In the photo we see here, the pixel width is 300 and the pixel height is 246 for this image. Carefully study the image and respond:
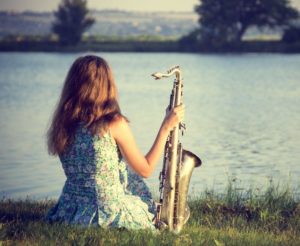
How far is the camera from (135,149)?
584 centimetres

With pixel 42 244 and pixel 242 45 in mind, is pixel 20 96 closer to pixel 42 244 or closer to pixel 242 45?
pixel 42 244

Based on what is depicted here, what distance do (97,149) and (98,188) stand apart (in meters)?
0.32

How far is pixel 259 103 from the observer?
95.7ft

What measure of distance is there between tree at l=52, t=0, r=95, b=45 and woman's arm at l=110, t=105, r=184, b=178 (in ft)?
249

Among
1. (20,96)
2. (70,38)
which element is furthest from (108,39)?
(20,96)

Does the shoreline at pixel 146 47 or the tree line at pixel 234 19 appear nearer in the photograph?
the shoreline at pixel 146 47

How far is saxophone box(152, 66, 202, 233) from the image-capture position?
623 cm

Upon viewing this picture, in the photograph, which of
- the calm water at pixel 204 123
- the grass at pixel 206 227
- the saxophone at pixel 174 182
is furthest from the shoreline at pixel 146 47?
the saxophone at pixel 174 182

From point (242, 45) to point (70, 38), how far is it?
68.0ft

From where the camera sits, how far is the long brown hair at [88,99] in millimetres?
5801

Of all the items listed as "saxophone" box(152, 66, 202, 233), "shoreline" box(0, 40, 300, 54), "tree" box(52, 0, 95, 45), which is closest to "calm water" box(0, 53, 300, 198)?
"saxophone" box(152, 66, 202, 233)

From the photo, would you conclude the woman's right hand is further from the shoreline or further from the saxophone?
the shoreline

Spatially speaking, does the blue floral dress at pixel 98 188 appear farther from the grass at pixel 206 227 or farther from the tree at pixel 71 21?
the tree at pixel 71 21

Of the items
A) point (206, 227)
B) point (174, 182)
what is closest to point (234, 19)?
point (206, 227)
